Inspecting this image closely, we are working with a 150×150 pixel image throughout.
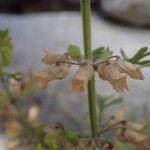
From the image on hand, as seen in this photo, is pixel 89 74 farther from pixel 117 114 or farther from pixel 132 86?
pixel 132 86

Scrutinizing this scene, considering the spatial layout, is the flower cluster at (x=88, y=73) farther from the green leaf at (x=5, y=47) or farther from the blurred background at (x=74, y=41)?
the blurred background at (x=74, y=41)

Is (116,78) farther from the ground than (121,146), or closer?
farther from the ground

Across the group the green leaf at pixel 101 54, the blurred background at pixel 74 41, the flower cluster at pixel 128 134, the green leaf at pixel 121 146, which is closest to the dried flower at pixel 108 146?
the flower cluster at pixel 128 134

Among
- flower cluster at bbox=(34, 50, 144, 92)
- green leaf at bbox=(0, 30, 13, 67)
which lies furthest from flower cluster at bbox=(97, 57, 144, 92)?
green leaf at bbox=(0, 30, 13, 67)

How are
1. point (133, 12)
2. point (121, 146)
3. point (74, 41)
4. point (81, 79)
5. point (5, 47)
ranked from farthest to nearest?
point (133, 12)
point (74, 41)
point (121, 146)
point (5, 47)
point (81, 79)

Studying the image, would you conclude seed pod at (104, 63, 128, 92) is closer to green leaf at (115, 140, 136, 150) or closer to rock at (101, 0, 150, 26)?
green leaf at (115, 140, 136, 150)

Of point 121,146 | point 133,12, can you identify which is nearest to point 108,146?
point 121,146

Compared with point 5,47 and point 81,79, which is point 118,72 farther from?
point 5,47
